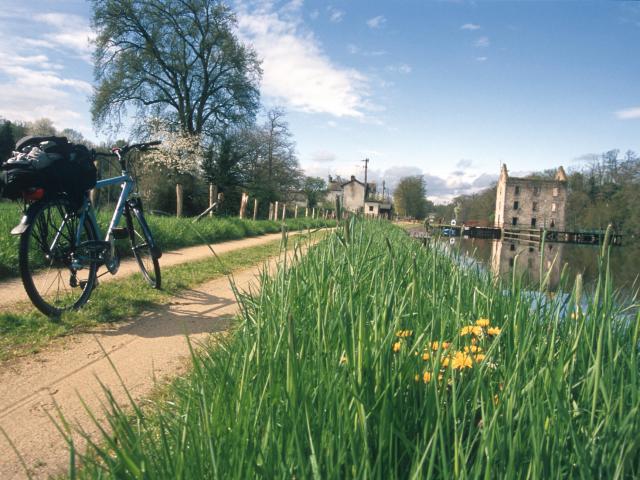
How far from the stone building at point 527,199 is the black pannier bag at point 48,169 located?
72561 millimetres

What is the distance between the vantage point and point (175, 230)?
1007cm

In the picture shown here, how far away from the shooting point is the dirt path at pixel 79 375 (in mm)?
1683

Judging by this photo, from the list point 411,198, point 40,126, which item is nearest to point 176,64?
point 40,126

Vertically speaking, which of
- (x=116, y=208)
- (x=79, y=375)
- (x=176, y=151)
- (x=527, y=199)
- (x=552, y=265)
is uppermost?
(x=176, y=151)

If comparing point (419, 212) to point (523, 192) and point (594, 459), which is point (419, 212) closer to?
point (523, 192)

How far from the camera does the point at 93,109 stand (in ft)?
95.3

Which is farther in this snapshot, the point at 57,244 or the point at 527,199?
the point at 527,199

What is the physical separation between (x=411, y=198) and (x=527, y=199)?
1362 inches

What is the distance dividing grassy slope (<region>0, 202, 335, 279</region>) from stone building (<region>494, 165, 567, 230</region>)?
59.5 metres

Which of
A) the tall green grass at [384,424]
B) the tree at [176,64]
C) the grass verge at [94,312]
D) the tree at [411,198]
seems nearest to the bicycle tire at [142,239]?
the grass verge at [94,312]

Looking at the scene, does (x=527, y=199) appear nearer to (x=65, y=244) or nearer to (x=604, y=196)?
(x=604, y=196)

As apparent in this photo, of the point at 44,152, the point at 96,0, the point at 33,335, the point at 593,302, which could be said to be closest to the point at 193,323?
the point at 33,335

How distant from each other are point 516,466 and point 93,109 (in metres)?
33.5

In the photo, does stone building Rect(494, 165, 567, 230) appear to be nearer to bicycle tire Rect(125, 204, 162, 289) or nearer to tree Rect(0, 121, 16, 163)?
tree Rect(0, 121, 16, 163)
